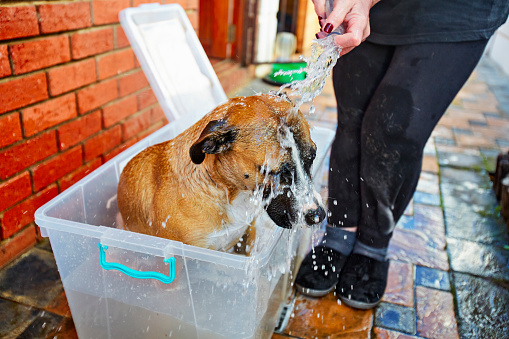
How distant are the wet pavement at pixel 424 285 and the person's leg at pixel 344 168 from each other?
0.36 feet

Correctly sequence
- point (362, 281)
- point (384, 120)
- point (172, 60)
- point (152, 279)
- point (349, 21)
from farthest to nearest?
point (172, 60), point (362, 281), point (384, 120), point (349, 21), point (152, 279)

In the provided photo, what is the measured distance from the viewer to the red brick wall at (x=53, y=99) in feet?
7.59

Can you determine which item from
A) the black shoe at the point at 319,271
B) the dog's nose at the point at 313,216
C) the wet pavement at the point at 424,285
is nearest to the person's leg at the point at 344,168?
the black shoe at the point at 319,271

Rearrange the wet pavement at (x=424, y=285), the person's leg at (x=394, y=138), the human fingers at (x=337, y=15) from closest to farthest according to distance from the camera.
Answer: the human fingers at (x=337, y=15), the person's leg at (x=394, y=138), the wet pavement at (x=424, y=285)

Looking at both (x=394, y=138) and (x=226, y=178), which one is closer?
(x=226, y=178)

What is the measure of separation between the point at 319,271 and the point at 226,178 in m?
1.02

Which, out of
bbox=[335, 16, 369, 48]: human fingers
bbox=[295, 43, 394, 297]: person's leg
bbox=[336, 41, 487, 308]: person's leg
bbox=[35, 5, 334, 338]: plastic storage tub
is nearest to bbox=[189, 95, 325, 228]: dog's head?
bbox=[35, 5, 334, 338]: plastic storage tub

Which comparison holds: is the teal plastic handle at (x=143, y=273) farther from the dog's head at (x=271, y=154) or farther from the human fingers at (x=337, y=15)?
the human fingers at (x=337, y=15)

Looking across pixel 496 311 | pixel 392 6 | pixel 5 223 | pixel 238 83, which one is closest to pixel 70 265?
pixel 5 223

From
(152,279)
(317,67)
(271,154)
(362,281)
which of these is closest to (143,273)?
(152,279)

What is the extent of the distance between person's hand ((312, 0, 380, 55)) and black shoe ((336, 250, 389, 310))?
122cm

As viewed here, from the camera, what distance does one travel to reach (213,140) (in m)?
1.70

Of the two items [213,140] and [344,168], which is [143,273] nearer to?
[213,140]

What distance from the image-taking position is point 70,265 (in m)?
1.88
